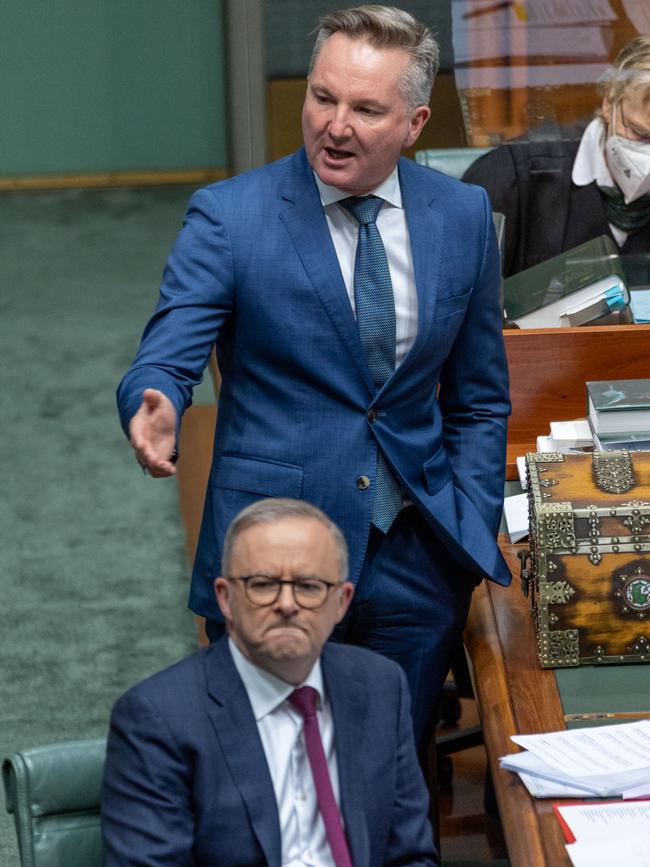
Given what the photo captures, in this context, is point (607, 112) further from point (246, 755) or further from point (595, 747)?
point (246, 755)

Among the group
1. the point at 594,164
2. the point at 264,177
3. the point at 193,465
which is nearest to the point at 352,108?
the point at 264,177

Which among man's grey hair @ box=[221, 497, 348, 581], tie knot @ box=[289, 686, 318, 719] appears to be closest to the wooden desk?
tie knot @ box=[289, 686, 318, 719]

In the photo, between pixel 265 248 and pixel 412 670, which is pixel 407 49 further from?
pixel 412 670

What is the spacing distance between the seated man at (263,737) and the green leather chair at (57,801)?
0.07 meters

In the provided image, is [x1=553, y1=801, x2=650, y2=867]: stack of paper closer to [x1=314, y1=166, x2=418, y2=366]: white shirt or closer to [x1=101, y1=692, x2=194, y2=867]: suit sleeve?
[x1=101, y1=692, x2=194, y2=867]: suit sleeve

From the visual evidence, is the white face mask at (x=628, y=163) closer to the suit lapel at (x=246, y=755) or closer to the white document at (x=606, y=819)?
the white document at (x=606, y=819)

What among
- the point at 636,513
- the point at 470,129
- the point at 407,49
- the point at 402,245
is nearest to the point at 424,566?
the point at 636,513

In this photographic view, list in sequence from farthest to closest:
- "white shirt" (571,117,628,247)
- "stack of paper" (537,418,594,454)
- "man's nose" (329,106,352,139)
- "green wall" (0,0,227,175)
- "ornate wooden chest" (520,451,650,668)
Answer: "green wall" (0,0,227,175) → "white shirt" (571,117,628,247) → "stack of paper" (537,418,594,454) → "ornate wooden chest" (520,451,650,668) → "man's nose" (329,106,352,139)

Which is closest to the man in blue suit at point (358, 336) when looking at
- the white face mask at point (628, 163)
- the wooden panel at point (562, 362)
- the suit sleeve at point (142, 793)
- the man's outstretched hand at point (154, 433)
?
the man's outstretched hand at point (154, 433)

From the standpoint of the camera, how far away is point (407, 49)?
2.47 metres

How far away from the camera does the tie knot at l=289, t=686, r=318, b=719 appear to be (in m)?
2.14

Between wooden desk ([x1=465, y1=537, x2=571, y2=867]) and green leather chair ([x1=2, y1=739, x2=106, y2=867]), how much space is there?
57 cm

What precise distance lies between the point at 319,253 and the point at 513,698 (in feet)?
2.55

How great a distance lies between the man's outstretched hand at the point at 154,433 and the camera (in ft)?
7.28
